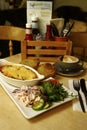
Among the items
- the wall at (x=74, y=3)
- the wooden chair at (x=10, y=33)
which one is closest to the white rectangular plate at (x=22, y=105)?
the wooden chair at (x=10, y=33)

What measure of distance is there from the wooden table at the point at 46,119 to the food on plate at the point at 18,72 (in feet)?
0.41

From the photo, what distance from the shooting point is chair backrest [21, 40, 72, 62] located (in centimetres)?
111

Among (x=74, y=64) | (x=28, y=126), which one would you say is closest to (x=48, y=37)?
(x=74, y=64)

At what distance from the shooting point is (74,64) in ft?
3.34

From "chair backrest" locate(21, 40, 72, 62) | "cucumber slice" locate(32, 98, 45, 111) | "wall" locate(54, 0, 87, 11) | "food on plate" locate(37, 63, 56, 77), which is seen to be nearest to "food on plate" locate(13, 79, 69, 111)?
"cucumber slice" locate(32, 98, 45, 111)

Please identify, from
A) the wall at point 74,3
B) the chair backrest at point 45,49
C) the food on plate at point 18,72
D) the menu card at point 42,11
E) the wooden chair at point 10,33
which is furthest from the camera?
the wall at point 74,3

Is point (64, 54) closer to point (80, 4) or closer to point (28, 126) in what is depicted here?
point (28, 126)

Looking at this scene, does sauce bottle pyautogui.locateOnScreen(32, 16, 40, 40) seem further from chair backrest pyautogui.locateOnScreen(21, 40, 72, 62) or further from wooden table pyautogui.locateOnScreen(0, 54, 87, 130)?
wooden table pyautogui.locateOnScreen(0, 54, 87, 130)

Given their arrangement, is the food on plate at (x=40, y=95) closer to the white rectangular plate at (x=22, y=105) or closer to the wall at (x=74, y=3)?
the white rectangular plate at (x=22, y=105)

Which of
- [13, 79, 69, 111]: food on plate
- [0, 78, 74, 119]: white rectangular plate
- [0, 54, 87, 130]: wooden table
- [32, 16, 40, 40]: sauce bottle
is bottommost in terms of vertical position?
[0, 54, 87, 130]: wooden table

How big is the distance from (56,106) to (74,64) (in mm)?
338

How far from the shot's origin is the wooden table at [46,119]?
25.7 inches

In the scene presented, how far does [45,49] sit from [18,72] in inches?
12.8

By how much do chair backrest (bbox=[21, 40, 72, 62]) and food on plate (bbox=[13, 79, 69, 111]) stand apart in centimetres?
36
